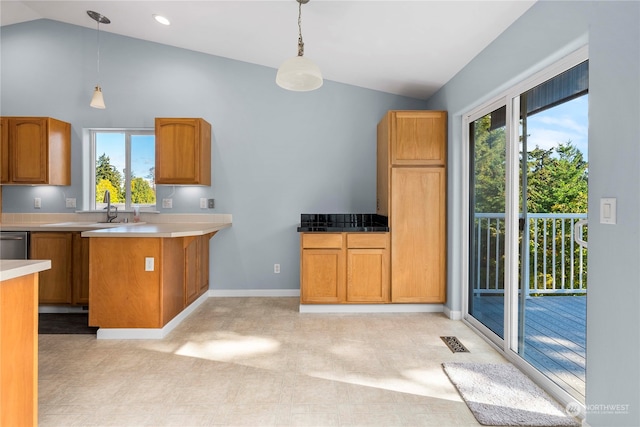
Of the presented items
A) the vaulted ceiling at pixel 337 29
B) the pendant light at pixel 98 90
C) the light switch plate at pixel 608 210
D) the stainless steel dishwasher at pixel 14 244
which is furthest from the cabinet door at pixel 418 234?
the stainless steel dishwasher at pixel 14 244

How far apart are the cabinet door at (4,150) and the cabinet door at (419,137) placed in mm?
4277

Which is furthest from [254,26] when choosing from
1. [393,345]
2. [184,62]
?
[393,345]

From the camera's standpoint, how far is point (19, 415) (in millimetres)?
1540

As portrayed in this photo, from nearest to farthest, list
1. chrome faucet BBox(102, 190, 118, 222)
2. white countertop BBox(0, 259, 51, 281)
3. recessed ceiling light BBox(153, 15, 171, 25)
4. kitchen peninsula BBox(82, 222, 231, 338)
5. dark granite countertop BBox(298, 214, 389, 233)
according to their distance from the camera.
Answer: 1. white countertop BBox(0, 259, 51, 281)
2. kitchen peninsula BBox(82, 222, 231, 338)
3. recessed ceiling light BBox(153, 15, 171, 25)
4. chrome faucet BBox(102, 190, 118, 222)
5. dark granite countertop BBox(298, 214, 389, 233)

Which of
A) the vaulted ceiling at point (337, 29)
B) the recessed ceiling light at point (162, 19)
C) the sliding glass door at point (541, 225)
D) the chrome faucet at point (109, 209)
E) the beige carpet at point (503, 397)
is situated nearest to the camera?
the beige carpet at point (503, 397)

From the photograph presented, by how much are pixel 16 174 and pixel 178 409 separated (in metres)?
3.70

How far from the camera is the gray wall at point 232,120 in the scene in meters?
4.44

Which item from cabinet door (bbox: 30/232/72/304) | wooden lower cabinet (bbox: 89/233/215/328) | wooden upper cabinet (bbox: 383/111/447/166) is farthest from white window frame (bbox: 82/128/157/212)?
wooden upper cabinet (bbox: 383/111/447/166)

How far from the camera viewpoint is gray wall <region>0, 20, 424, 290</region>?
444cm

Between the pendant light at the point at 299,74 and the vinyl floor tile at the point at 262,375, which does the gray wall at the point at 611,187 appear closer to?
the vinyl floor tile at the point at 262,375

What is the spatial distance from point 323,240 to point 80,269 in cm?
260

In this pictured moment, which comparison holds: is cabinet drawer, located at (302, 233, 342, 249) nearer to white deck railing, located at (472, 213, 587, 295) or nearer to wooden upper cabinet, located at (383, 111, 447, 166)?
wooden upper cabinet, located at (383, 111, 447, 166)

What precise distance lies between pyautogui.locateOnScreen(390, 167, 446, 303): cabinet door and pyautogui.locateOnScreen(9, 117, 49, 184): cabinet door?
3911mm

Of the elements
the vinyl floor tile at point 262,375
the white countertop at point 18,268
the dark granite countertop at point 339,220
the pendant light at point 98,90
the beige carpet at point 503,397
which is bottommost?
the vinyl floor tile at point 262,375
